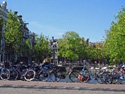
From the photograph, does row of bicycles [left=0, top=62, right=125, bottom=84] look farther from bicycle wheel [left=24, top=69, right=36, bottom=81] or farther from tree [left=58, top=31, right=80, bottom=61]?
tree [left=58, top=31, right=80, bottom=61]

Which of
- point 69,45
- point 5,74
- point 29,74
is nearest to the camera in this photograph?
point 29,74

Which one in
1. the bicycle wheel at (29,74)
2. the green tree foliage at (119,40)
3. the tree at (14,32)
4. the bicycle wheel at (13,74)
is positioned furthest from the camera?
the tree at (14,32)

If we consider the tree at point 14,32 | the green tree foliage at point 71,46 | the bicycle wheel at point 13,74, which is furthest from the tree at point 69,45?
the bicycle wheel at point 13,74

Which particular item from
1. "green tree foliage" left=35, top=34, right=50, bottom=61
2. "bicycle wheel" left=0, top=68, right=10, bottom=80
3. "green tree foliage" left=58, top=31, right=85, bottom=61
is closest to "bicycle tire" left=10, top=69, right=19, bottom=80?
"bicycle wheel" left=0, top=68, right=10, bottom=80

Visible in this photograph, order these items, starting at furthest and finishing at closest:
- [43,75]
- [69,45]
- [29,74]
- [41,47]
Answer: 1. [69,45]
2. [41,47]
3. [43,75]
4. [29,74]

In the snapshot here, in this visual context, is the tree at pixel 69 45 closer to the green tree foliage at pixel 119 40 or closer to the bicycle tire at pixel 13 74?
the green tree foliage at pixel 119 40

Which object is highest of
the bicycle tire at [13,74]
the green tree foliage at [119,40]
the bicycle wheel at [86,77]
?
the green tree foliage at [119,40]

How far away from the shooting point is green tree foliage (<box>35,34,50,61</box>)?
212ft

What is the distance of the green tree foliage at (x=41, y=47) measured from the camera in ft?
212

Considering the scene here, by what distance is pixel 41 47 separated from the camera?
64812 mm

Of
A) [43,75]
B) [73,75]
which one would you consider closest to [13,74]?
[43,75]

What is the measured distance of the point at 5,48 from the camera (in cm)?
4772

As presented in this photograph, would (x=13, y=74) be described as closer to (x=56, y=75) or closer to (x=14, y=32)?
(x=56, y=75)

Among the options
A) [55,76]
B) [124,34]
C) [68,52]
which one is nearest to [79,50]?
[68,52]
